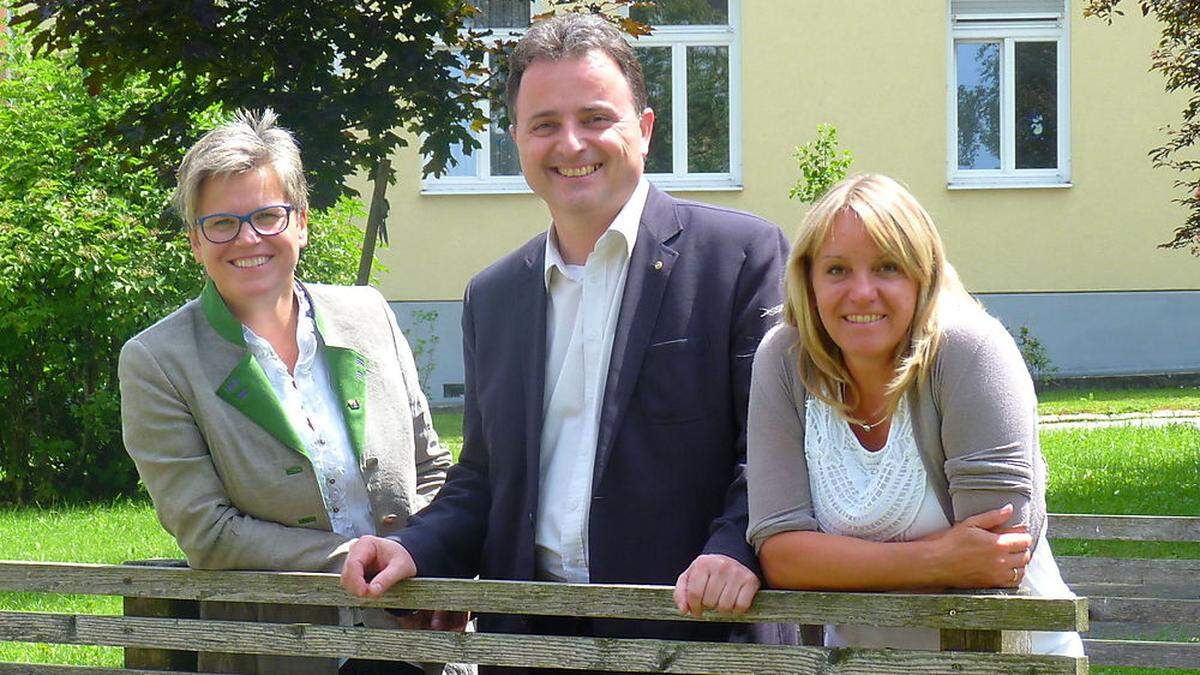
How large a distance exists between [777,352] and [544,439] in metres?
0.58

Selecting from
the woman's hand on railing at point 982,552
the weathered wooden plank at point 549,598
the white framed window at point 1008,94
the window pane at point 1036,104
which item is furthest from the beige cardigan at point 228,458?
the window pane at point 1036,104

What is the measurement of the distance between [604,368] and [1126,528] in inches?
97.4

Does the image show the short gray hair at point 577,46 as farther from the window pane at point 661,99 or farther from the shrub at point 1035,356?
the window pane at point 661,99

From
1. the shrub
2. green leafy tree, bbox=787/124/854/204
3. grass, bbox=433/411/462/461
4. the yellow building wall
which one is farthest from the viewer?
the yellow building wall

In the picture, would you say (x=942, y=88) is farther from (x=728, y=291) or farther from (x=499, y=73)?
(x=728, y=291)

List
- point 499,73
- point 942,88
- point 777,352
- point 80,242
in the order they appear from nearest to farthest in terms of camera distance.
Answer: point 777,352 → point 499,73 → point 80,242 → point 942,88

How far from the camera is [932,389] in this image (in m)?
2.79

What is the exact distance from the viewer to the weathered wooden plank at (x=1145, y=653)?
490 centimetres

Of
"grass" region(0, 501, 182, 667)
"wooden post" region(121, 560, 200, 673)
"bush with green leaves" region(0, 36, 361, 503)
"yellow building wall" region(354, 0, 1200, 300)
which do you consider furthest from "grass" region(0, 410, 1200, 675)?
"yellow building wall" region(354, 0, 1200, 300)

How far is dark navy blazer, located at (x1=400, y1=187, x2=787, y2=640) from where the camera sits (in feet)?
10.3

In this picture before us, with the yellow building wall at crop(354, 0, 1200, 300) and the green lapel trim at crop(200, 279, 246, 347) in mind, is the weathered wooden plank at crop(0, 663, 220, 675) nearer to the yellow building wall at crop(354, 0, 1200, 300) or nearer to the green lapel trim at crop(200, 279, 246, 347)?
the green lapel trim at crop(200, 279, 246, 347)

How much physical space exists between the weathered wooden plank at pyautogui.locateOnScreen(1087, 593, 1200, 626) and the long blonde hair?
2.31 metres

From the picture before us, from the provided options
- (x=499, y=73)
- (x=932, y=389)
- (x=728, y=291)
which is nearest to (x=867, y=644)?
(x=932, y=389)

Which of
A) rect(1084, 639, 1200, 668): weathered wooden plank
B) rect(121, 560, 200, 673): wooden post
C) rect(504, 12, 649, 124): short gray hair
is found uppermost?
rect(504, 12, 649, 124): short gray hair
